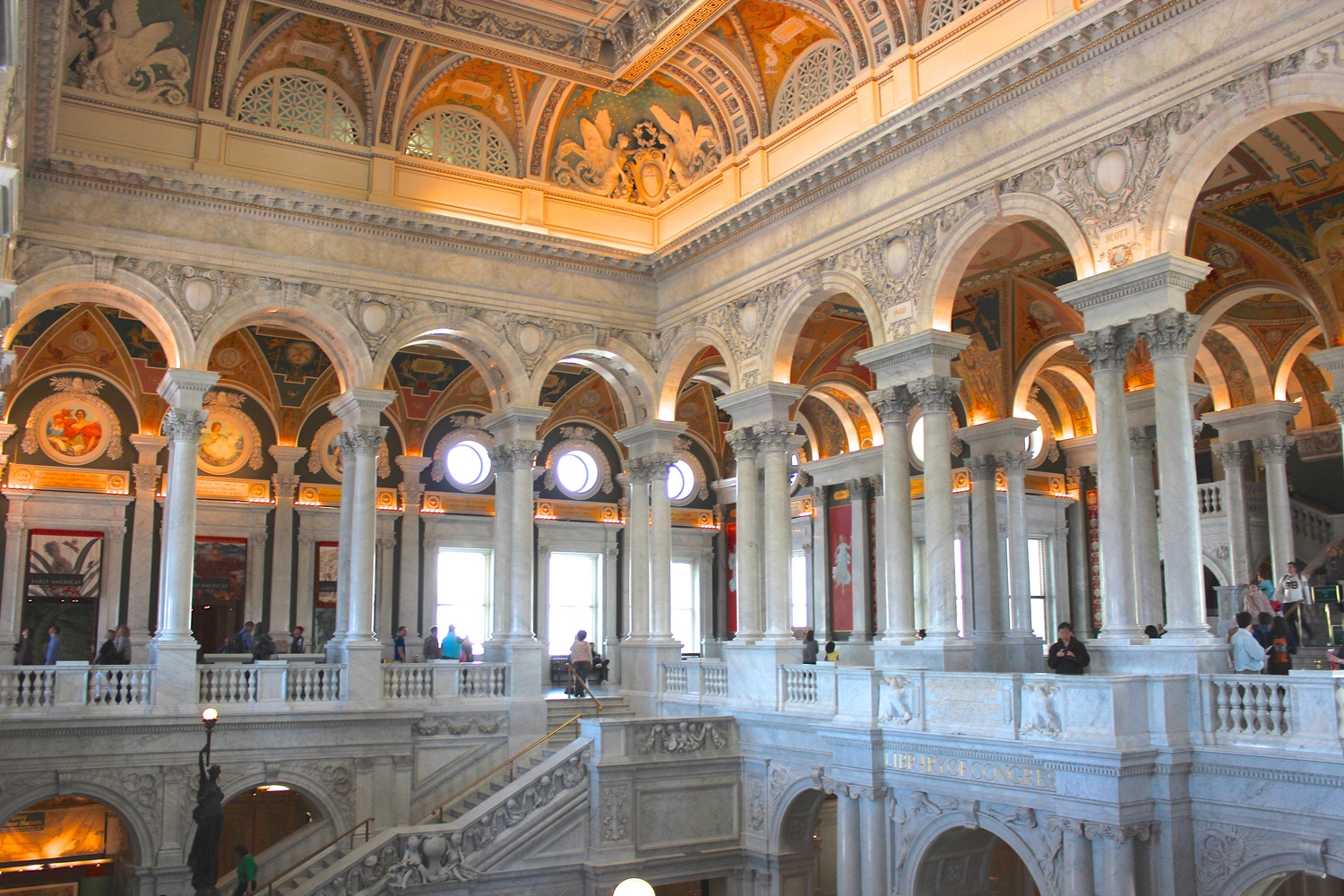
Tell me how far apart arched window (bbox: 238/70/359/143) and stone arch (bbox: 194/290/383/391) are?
2.71 meters

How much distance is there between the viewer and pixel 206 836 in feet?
46.6

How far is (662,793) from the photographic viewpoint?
15992mm

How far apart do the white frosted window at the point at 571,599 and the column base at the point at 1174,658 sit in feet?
49.9

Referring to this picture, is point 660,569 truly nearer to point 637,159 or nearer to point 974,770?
point 637,159

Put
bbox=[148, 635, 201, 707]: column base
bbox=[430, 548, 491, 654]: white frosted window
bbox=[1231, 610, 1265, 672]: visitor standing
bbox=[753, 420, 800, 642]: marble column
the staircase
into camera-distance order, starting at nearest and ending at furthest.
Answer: bbox=[1231, 610, 1265, 672]: visitor standing
bbox=[148, 635, 201, 707]: column base
bbox=[753, 420, 800, 642]: marble column
the staircase
bbox=[430, 548, 491, 654]: white frosted window

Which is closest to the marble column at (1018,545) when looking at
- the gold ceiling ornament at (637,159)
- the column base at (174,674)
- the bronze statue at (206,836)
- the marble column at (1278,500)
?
the marble column at (1278,500)

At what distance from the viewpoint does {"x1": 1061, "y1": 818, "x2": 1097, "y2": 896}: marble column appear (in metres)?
11.2

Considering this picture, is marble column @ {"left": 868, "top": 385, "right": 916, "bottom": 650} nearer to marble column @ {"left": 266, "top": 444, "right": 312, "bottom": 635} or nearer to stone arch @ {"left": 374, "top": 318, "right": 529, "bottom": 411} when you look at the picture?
stone arch @ {"left": 374, "top": 318, "right": 529, "bottom": 411}

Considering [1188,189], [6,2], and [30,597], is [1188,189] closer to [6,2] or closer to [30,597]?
[6,2]

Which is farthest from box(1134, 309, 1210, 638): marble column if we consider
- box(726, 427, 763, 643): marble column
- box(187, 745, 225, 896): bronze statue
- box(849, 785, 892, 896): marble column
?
box(187, 745, 225, 896): bronze statue

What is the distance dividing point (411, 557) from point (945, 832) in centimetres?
1366

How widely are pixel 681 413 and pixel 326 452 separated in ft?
25.8

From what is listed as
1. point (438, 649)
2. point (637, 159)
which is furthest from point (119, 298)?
point (637, 159)

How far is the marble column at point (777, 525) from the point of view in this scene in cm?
1706
